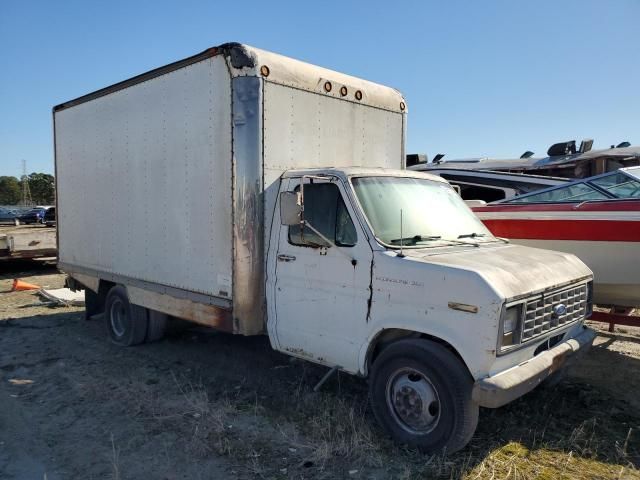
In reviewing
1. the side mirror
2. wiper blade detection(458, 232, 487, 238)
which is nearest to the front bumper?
wiper blade detection(458, 232, 487, 238)

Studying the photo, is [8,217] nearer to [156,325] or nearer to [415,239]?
[156,325]

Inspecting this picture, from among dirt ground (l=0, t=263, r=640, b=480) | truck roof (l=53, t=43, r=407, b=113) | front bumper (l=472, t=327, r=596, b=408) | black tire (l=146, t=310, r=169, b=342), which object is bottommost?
dirt ground (l=0, t=263, r=640, b=480)

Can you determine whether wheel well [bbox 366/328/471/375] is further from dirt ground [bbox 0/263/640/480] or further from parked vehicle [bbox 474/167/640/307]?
parked vehicle [bbox 474/167/640/307]

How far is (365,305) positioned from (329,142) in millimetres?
2036

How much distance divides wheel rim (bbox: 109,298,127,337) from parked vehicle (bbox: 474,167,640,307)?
16.4ft

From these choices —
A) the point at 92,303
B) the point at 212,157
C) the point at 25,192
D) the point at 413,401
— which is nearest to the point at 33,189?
the point at 25,192

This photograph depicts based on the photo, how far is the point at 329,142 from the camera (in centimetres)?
549

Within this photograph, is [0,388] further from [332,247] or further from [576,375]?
[576,375]

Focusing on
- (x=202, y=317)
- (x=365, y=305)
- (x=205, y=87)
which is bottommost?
(x=202, y=317)

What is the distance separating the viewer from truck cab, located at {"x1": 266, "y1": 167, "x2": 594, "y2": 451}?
3.61 metres

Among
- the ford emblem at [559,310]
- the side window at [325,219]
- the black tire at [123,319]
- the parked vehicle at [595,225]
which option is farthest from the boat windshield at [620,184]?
the black tire at [123,319]

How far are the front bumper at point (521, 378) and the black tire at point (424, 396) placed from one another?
17 cm

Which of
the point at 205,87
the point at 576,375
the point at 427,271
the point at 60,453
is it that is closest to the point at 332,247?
the point at 427,271

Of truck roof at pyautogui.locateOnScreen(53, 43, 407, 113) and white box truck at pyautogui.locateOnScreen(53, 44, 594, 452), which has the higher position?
truck roof at pyautogui.locateOnScreen(53, 43, 407, 113)
